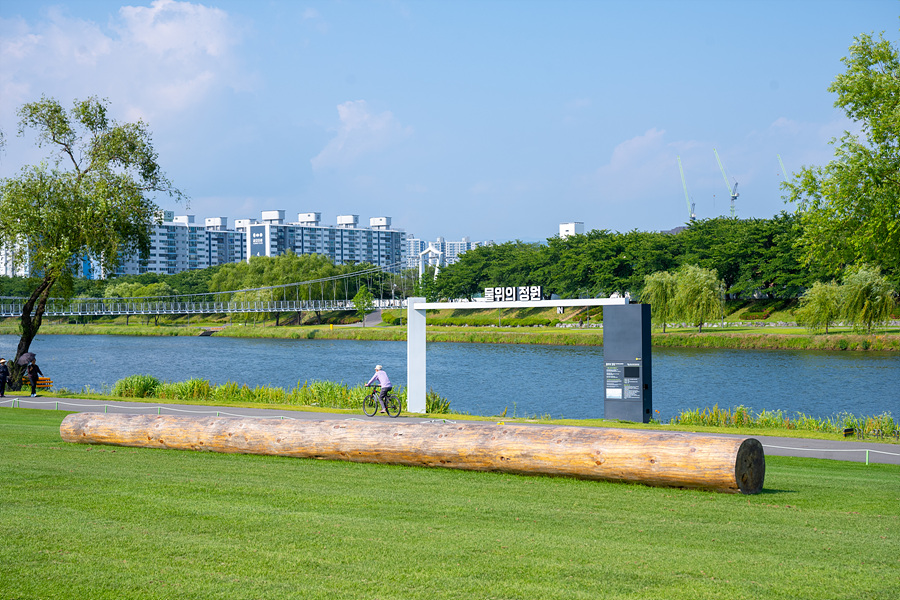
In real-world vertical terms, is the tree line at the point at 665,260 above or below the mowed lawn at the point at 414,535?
above

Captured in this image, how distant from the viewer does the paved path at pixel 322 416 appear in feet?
42.0

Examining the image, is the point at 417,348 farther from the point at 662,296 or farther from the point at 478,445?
the point at 662,296

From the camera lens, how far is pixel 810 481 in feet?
31.6

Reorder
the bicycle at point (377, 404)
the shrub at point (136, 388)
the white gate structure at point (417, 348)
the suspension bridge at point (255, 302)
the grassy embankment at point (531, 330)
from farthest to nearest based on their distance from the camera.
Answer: the suspension bridge at point (255, 302), the grassy embankment at point (531, 330), the shrub at point (136, 388), the white gate structure at point (417, 348), the bicycle at point (377, 404)

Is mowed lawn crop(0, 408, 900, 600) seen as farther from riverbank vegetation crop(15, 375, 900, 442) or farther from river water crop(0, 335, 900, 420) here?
river water crop(0, 335, 900, 420)

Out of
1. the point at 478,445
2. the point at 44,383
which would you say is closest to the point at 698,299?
the point at 44,383

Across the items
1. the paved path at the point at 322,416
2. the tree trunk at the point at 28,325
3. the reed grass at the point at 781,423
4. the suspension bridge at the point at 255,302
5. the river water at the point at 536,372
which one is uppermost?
the suspension bridge at the point at 255,302

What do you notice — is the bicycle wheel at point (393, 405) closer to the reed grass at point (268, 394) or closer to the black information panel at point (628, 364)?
the reed grass at point (268, 394)

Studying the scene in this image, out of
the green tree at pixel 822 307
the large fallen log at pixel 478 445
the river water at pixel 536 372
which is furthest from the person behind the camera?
the green tree at pixel 822 307

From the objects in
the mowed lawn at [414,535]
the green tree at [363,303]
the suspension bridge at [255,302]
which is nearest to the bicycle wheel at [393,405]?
the mowed lawn at [414,535]

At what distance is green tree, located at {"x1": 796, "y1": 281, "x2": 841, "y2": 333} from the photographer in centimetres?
5154

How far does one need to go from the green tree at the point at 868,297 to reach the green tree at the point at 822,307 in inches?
35.5

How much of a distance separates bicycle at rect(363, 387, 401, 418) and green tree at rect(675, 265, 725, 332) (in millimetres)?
44499

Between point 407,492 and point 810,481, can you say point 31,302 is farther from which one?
point 810,481
